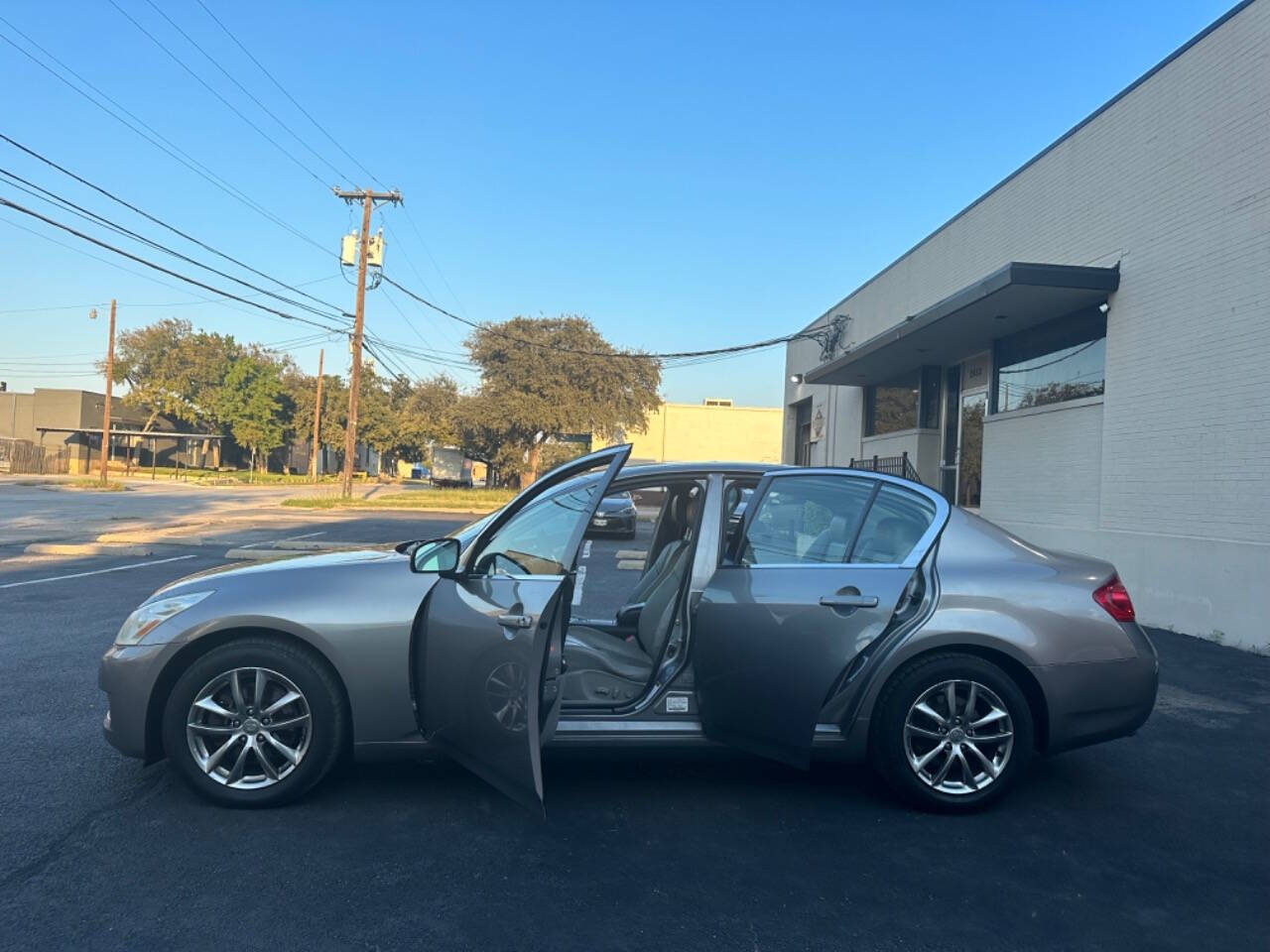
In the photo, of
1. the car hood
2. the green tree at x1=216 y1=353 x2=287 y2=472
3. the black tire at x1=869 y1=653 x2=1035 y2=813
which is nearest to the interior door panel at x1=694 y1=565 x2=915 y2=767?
the black tire at x1=869 y1=653 x2=1035 y2=813

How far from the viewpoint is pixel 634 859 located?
3584 millimetres

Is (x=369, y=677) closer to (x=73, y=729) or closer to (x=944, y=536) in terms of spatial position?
(x=73, y=729)

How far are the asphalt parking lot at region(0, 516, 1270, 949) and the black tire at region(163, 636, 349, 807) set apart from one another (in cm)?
10

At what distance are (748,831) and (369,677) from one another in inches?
70.6

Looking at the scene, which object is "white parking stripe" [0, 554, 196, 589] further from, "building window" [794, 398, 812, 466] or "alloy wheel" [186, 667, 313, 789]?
"building window" [794, 398, 812, 466]

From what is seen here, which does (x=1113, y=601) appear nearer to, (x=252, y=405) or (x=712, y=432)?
(x=712, y=432)

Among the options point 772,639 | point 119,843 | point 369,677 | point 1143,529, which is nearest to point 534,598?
point 369,677

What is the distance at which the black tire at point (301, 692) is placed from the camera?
3.88 metres

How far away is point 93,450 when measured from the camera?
60.9 metres

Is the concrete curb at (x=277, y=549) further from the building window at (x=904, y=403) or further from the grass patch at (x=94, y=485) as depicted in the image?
the grass patch at (x=94, y=485)

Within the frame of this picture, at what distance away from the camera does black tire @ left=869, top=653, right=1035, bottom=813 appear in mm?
4078

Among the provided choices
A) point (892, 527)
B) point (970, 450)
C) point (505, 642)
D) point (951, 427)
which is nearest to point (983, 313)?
point (970, 450)

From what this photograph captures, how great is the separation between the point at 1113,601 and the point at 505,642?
290cm

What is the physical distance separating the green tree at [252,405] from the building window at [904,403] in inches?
2149
